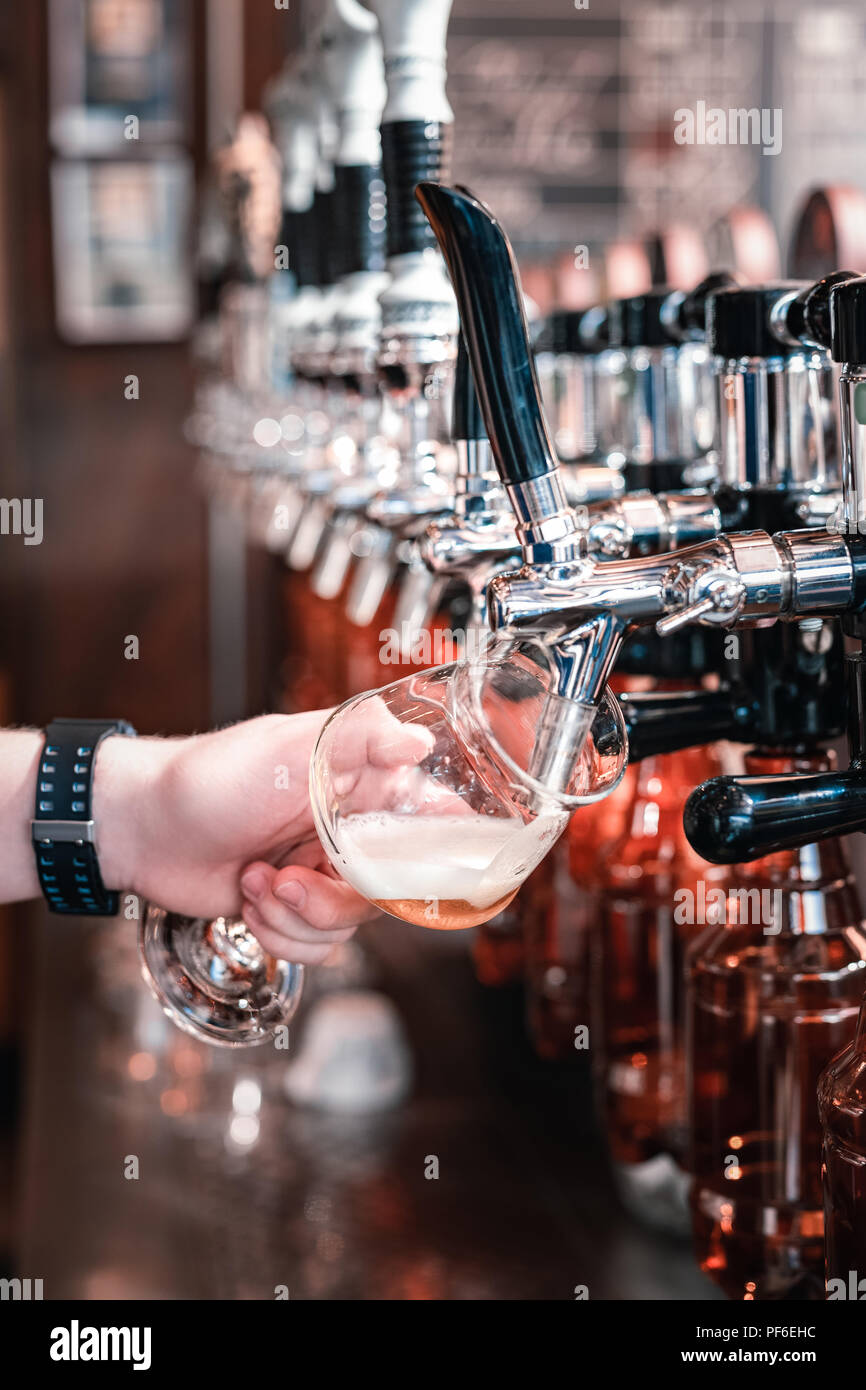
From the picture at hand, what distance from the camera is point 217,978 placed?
2.98 feet

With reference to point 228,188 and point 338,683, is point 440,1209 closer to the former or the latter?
point 338,683

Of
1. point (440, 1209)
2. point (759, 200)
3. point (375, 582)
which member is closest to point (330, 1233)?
point (440, 1209)

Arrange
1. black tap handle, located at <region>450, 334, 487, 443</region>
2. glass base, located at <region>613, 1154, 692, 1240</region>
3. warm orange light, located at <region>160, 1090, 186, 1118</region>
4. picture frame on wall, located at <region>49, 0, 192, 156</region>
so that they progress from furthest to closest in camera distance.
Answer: picture frame on wall, located at <region>49, 0, 192, 156</region>
warm orange light, located at <region>160, 1090, 186, 1118</region>
glass base, located at <region>613, 1154, 692, 1240</region>
black tap handle, located at <region>450, 334, 487, 443</region>

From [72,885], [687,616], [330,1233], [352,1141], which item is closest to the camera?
[687,616]

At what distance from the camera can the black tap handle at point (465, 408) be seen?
77 cm

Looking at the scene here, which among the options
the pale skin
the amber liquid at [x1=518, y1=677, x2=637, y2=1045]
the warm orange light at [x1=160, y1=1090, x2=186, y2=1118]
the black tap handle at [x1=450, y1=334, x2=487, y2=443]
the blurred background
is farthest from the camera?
A: the warm orange light at [x1=160, y1=1090, x2=186, y2=1118]

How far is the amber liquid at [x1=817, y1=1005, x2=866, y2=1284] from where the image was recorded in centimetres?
65

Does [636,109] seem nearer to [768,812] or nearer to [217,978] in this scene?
[217,978]

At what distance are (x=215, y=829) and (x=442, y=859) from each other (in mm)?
344

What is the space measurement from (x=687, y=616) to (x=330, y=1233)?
1081 mm

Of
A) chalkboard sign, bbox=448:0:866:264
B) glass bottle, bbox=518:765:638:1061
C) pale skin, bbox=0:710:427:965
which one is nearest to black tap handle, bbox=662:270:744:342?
pale skin, bbox=0:710:427:965

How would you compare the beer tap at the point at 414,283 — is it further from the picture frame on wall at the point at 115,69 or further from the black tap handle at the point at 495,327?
the picture frame on wall at the point at 115,69

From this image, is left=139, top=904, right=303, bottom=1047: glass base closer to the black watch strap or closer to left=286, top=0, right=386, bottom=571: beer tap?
the black watch strap

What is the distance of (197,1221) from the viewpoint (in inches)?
64.7
